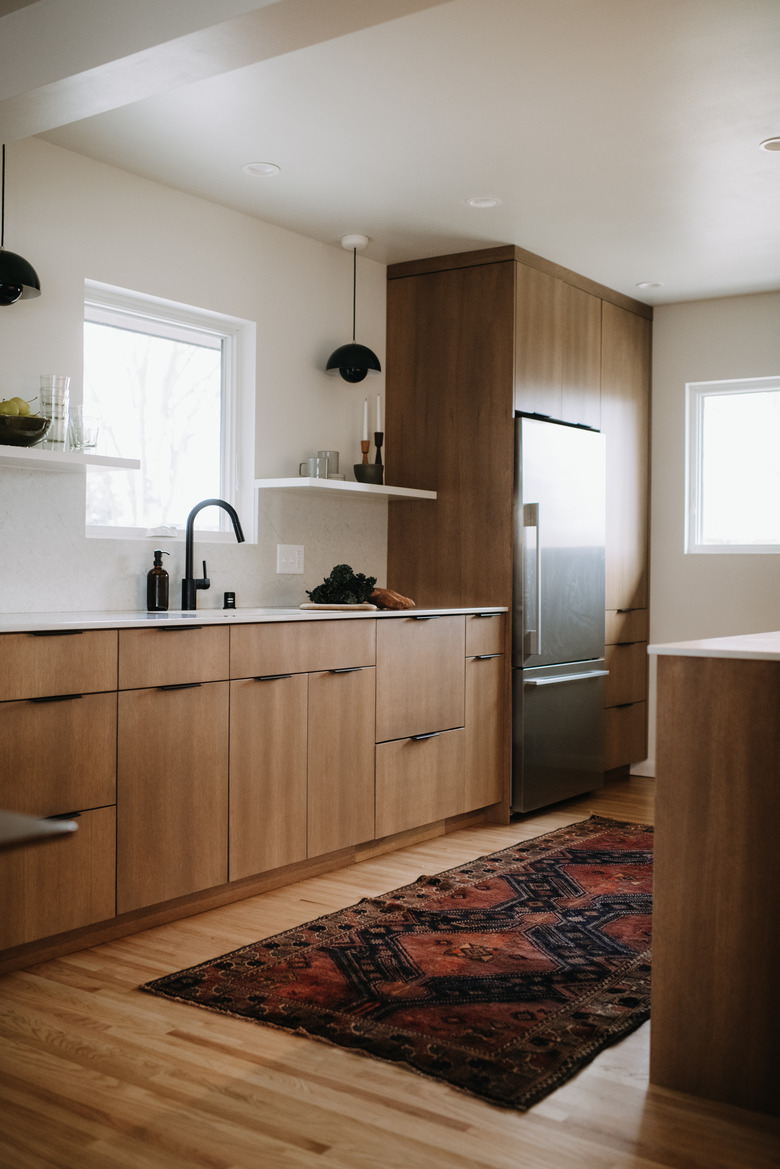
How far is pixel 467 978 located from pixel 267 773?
957 mm

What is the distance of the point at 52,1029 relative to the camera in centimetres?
238

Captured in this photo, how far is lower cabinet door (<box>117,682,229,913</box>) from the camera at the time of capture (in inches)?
115

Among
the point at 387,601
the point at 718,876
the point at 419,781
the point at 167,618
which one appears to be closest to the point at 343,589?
the point at 387,601

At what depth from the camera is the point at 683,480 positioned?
5.61 meters

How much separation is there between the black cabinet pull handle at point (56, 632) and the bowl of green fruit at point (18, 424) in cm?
64

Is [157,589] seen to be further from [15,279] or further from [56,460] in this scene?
[15,279]

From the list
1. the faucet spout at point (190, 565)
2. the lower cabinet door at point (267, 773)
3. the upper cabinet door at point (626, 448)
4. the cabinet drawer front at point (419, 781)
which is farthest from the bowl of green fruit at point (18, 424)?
the upper cabinet door at point (626, 448)

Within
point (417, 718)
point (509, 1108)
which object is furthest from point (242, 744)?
point (509, 1108)

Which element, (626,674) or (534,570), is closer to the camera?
(534,570)

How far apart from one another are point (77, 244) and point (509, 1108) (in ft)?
9.30

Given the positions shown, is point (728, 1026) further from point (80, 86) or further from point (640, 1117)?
point (80, 86)

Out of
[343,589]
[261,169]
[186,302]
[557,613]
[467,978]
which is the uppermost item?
[261,169]

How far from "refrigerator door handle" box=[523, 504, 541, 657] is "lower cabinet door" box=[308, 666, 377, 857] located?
97 cm

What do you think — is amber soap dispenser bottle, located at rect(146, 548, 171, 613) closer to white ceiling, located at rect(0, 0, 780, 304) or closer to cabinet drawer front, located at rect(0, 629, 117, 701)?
cabinet drawer front, located at rect(0, 629, 117, 701)
